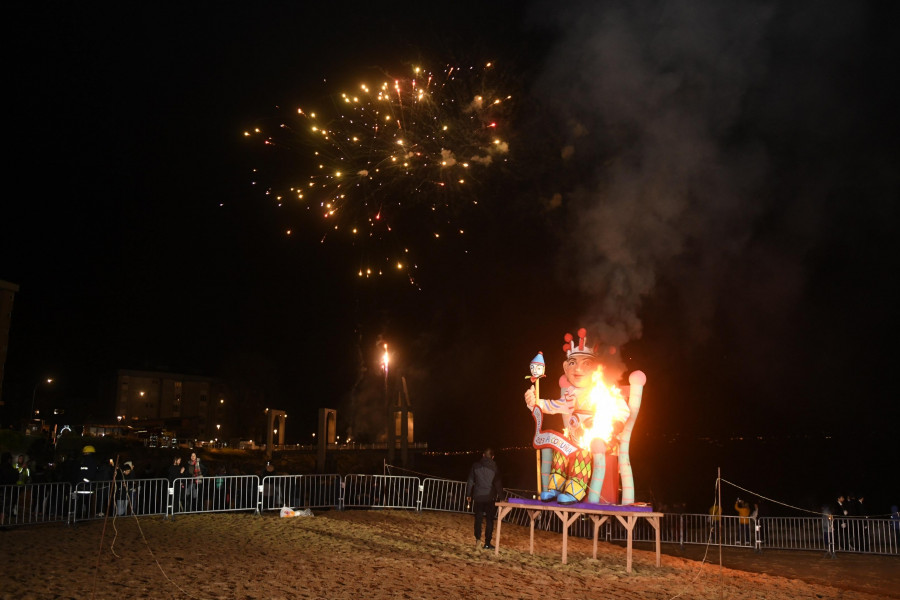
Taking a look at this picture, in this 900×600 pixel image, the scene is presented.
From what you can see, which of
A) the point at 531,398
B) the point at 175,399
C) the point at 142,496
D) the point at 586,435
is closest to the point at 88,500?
the point at 142,496

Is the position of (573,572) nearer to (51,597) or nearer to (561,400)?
(561,400)

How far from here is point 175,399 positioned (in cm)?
8362

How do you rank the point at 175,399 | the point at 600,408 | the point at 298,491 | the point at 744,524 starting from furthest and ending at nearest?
the point at 175,399, the point at 298,491, the point at 744,524, the point at 600,408

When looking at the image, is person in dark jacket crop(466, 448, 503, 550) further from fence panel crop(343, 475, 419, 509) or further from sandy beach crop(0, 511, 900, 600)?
fence panel crop(343, 475, 419, 509)

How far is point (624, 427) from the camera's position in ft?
45.2

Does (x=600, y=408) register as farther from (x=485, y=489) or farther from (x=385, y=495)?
(x=385, y=495)

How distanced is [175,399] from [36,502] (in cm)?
7337

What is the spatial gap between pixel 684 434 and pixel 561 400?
116399mm

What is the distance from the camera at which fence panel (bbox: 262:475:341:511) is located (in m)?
18.6

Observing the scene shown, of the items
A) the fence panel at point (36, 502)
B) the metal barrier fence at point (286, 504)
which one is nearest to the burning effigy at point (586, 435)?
the metal barrier fence at point (286, 504)

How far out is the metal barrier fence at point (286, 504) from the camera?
14.9m

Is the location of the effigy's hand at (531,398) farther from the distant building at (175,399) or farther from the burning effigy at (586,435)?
the distant building at (175,399)

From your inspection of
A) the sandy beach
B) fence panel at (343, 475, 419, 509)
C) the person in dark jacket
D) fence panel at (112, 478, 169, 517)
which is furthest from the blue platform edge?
fence panel at (112, 478, 169, 517)

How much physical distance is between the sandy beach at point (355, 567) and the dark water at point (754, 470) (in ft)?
118
